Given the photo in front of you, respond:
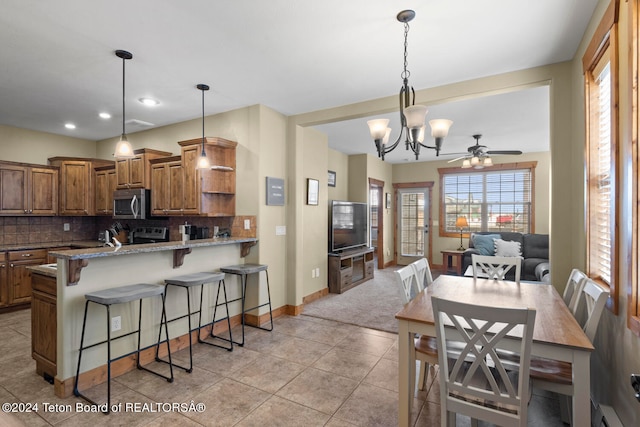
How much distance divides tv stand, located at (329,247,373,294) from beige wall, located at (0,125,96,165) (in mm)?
4613

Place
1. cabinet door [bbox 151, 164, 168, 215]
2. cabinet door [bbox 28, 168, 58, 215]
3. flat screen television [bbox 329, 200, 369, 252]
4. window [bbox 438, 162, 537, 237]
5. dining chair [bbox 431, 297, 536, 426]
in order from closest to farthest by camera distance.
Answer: dining chair [bbox 431, 297, 536, 426] < cabinet door [bbox 151, 164, 168, 215] < cabinet door [bbox 28, 168, 58, 215] < flat screen television [bbox 329, 200, 369, 252] < window [bbox 438, 162, 537, 237]

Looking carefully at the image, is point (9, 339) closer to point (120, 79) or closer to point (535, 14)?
point (120, 79)

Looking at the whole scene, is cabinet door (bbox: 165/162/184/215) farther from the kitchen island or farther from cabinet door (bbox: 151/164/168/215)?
the kitchen island

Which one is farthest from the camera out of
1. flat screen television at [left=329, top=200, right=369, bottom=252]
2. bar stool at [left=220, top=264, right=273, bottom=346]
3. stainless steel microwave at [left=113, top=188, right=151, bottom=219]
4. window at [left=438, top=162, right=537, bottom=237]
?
window at [left=438, top=162, right=537, bottom=237]

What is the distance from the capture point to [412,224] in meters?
8.16

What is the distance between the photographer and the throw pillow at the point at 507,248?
596 cm

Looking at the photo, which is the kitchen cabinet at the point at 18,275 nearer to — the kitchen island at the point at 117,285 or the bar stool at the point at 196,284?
the kitchen island at the point at 117,285

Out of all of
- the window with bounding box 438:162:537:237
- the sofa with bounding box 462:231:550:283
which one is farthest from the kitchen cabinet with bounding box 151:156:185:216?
the window with bounding box 438:162:537:237

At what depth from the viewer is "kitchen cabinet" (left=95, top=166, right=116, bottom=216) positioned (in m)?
4.98

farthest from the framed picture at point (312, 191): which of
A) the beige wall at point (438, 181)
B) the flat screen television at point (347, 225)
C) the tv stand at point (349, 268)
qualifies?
the beige wall at point (438, 181)

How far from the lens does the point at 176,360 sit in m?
3.02

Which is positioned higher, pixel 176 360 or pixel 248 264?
pixel 248 264

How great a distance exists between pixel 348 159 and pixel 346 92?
363cm

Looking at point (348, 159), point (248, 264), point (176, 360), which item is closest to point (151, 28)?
point (248, 264)
